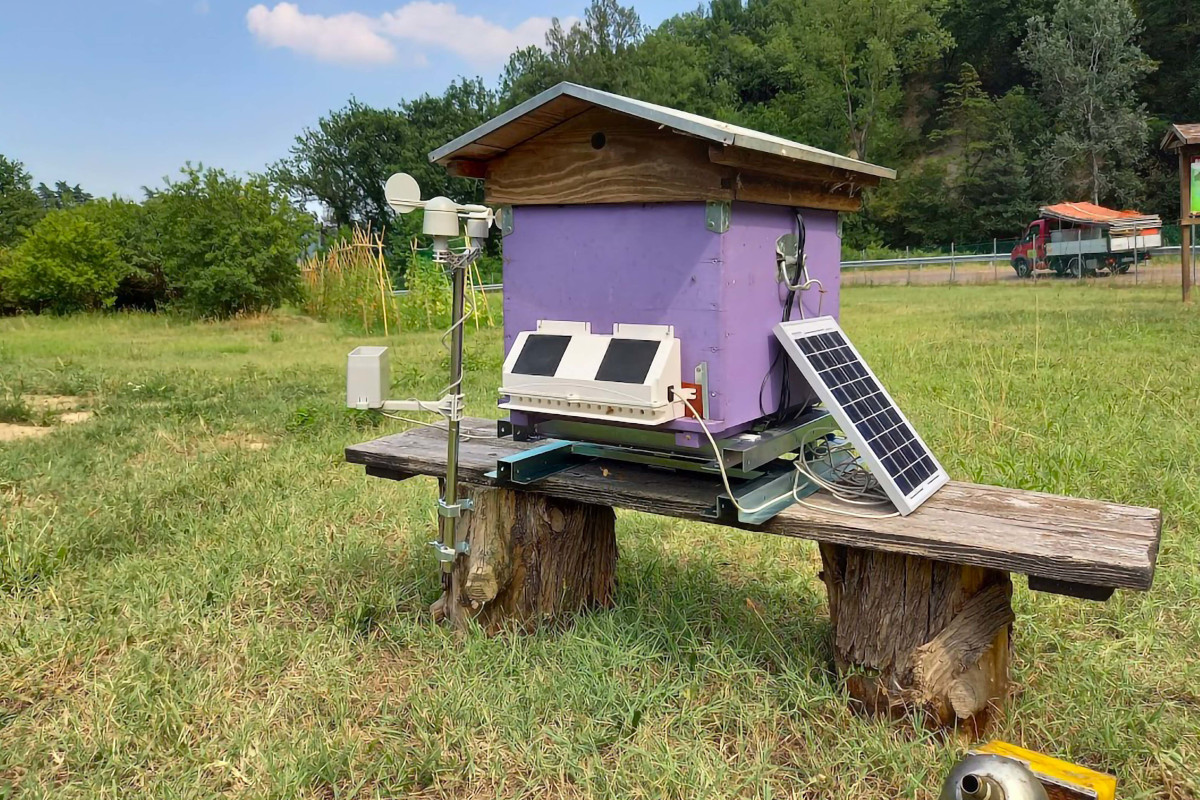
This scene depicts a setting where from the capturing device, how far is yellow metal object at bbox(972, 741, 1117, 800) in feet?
6.01

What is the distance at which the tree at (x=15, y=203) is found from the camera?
27.3 metres

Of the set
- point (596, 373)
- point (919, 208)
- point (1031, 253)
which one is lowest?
A: point (596, 373)

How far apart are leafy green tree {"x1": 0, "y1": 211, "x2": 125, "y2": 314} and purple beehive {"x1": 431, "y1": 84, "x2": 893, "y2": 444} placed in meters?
18.2

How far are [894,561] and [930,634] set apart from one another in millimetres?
216

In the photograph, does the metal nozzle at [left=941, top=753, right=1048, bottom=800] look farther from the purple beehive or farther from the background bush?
the background bush

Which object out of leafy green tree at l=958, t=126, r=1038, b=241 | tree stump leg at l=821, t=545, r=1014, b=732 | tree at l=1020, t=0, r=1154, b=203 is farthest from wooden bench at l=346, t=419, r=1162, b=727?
tree at l=1020, t=0, r=1154, b=203

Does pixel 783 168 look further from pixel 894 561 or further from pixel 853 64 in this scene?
pixel 853 64

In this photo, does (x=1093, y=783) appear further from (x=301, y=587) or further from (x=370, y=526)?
(x=370, y=526)

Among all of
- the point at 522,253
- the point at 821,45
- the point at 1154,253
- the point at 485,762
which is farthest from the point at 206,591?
the point at 821,45

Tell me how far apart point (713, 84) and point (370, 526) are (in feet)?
174

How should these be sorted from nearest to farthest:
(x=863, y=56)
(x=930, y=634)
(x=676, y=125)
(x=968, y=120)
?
(x=676, y=125), (x=930, y=634), (x=968, y=120), (x=863, y=56)

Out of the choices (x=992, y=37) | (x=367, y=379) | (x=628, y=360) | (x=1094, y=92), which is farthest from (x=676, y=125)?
(x=992, y=37)

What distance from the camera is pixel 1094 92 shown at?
35625 mm

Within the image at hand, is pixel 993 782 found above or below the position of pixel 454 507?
below
